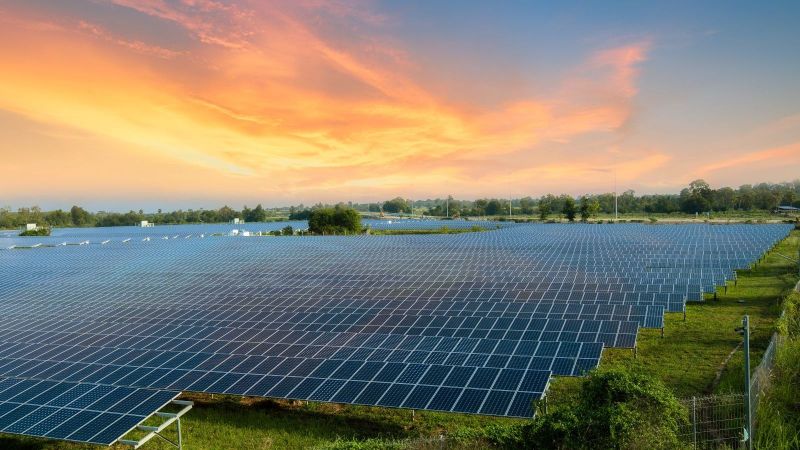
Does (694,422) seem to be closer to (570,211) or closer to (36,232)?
(36,232)

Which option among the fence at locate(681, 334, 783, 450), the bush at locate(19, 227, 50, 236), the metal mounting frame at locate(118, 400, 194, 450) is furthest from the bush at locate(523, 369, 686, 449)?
the bush at locate(19, 227, 50, 236)

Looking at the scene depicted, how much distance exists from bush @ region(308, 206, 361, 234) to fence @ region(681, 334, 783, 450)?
92.5 m

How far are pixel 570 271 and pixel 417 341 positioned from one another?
21.1 m

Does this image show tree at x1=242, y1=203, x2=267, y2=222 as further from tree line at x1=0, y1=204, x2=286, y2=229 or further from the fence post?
A: the fence post

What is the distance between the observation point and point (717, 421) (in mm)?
12219

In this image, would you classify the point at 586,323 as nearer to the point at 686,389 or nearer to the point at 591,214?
the point at 686,389

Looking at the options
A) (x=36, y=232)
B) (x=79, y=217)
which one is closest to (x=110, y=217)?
(x=79, y=217)

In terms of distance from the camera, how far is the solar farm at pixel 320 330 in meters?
14.2

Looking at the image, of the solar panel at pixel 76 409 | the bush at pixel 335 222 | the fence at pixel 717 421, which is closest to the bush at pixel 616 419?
the fence at pixel 717 421

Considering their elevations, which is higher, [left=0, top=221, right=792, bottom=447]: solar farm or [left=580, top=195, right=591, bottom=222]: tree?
[left=580, top=195, right=591, bottom=222]: tree

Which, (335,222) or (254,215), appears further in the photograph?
(254,215)

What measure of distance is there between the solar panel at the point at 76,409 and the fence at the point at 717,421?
529 inches

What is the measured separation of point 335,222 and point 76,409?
91970 mm

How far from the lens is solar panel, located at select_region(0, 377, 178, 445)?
40.8 ft
